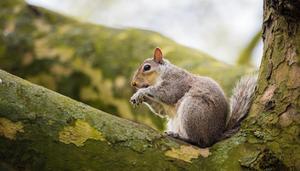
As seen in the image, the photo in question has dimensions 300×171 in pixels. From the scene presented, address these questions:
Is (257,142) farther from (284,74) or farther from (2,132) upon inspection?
(2,132)

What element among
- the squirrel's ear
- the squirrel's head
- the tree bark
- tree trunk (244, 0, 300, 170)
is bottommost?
the tree bark

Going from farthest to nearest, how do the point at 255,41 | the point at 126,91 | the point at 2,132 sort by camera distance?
the point at 255,41
the point at 126,91
the point at 2,132

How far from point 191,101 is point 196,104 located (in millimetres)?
45

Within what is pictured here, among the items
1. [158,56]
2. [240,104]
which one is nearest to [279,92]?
[240,104]

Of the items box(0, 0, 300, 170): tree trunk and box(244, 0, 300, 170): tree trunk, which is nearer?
box(0, 0, 300, 170): tree trunk

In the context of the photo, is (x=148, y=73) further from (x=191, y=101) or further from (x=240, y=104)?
(x=240, y=104)

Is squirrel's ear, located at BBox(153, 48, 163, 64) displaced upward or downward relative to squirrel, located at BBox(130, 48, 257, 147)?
upward

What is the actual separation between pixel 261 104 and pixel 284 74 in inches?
6.4

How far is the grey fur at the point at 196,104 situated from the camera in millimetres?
2709

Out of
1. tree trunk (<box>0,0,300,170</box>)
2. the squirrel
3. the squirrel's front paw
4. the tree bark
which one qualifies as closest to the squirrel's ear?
the squirrel

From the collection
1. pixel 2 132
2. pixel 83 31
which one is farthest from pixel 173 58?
pixel 2 132

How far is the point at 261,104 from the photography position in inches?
94.7

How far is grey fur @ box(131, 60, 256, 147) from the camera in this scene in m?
2.71

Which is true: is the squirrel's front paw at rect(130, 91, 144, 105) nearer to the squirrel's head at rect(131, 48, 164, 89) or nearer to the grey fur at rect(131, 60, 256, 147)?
the grey fur at rect(131, 60, 256, 147)
